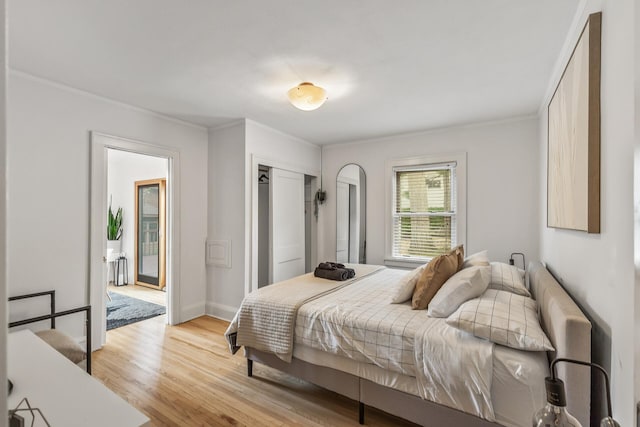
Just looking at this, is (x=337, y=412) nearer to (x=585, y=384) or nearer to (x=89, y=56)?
(x=585, y=384)

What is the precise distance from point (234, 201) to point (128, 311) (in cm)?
219

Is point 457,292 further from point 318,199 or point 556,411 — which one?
point 318,199

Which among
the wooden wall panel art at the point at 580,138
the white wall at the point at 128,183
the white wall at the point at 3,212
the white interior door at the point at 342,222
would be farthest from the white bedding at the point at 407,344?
the white wall at the point at 128,183

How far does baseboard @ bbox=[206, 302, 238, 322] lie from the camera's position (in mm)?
3764

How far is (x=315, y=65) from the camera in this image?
241 centimetres

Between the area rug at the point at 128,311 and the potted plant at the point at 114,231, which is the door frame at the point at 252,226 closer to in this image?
the area rug at the point at 128,311

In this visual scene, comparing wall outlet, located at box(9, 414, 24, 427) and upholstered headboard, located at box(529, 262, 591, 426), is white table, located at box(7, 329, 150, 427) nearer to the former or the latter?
wall outlet, located at box(9, 414, 24, 427)

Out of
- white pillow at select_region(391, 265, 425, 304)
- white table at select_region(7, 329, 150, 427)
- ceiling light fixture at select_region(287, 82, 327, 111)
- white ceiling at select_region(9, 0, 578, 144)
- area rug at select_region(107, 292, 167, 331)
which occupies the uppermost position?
white ceiling at select_region(9, 0, 578, 144)

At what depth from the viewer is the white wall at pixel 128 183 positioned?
18.8 feet

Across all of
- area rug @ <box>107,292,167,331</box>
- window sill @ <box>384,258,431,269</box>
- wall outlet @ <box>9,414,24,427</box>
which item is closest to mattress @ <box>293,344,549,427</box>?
wall outlet @ <box>9,414,24,427</box>

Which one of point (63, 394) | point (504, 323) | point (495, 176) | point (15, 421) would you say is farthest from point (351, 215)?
point (15, 421)

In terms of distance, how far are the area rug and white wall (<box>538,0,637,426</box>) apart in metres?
4.30

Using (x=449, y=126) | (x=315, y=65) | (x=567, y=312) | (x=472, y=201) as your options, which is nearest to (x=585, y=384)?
(x=567, y=312)

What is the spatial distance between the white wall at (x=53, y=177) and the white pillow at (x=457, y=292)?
3.12 metres
